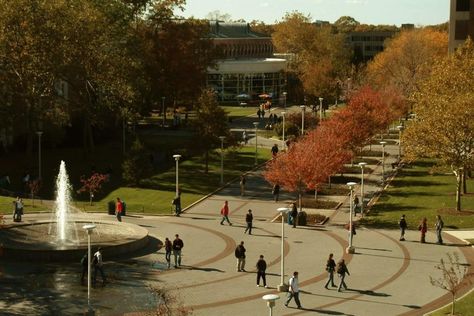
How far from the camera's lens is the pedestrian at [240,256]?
32.8 metres

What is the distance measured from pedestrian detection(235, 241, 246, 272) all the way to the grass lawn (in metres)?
12.1

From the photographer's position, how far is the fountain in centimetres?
3444

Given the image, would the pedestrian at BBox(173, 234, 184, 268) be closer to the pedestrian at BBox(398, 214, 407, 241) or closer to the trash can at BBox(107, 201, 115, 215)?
the pedestrian at BBox(398, 214, 407, 241)

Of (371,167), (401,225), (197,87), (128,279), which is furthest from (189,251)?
(197,87)

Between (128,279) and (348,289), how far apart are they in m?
8.82

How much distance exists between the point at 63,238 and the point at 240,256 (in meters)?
9.17

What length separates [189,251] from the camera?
121 feet

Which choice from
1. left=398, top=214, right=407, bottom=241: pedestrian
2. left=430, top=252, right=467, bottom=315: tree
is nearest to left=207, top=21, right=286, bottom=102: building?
left=398, top=214, right=407, bottom=241: pedestrian

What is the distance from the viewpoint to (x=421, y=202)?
49.4m

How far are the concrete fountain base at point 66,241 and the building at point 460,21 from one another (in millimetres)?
52810

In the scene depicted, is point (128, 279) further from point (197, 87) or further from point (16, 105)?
point (197, 87)

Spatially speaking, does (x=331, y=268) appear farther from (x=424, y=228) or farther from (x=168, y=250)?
(x=424, y=228)

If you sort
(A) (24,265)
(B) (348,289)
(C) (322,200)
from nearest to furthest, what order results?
(B) (348,289) < (A) (24,265) < (C) (322,200)

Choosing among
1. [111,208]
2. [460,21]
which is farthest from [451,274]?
[460,21]
